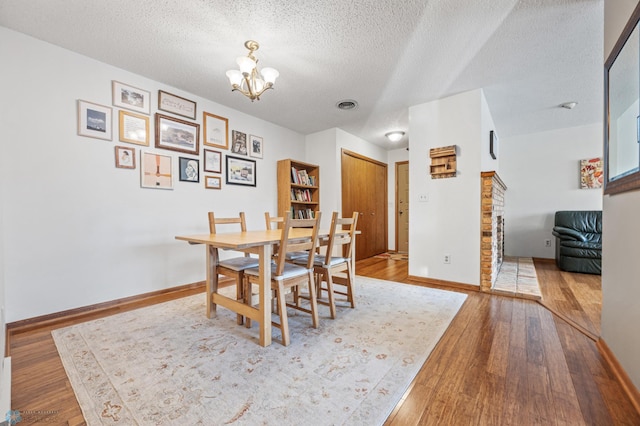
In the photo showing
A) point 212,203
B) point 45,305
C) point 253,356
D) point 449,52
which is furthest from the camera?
point 212,203

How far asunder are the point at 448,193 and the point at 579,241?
2234mm

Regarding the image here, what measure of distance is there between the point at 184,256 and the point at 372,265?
2.80 m

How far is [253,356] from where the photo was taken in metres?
1.57

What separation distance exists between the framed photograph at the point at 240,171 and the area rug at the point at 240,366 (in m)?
1.77

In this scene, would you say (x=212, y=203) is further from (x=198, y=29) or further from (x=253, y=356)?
(x=253, y=356)

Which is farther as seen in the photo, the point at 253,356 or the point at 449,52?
the point at 449,52

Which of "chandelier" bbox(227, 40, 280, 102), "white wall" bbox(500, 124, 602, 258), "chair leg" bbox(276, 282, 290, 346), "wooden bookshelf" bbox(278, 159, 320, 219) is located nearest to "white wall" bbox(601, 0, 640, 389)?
"chair leg" bbox(276, 282, 290, 346)

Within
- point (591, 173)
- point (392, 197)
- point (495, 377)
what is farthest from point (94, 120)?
point (591, 173)

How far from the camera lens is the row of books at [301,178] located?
408 centimetres

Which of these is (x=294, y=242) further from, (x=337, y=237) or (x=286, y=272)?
(x=337, y=237)

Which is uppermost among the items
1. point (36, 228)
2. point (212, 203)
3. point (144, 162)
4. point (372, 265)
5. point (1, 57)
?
point (1, 57)

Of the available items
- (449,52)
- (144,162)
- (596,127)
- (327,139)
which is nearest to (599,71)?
(449,52)

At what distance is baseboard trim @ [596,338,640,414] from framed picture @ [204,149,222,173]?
3725 millimetres

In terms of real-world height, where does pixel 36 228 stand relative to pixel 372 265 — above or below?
above
